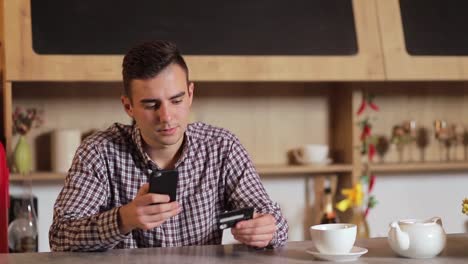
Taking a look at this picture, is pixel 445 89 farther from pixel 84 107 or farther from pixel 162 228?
pixel 162 228

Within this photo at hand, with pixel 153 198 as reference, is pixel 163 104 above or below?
above

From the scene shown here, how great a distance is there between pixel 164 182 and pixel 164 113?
35 centimetres

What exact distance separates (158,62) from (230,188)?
45 centimetres

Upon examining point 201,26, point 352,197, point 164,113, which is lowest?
point 352,197

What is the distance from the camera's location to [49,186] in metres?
3.37

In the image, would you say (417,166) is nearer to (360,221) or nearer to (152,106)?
(360,221)

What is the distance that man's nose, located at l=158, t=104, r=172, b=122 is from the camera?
6.78ft

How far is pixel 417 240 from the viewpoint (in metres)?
1.76

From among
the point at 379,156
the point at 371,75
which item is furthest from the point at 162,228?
the point at 379,156

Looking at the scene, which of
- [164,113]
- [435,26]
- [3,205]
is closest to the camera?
[164,113]

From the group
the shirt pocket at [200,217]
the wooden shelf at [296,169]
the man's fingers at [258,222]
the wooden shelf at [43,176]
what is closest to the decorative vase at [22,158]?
the wooden shelf at [43,176]

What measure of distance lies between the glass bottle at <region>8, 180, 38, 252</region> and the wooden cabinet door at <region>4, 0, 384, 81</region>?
0.53 metres

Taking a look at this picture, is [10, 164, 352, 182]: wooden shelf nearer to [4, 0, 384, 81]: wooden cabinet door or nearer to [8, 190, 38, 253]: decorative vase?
[8, 190, 38, 253]: decorative vase

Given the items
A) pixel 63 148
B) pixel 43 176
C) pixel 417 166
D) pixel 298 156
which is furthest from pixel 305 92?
pixel 43 176
